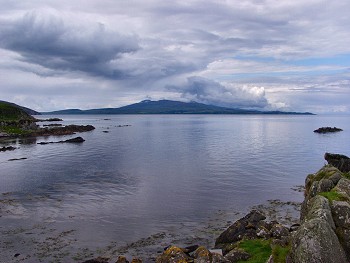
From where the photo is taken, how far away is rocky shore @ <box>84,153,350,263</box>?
16891 millimetres

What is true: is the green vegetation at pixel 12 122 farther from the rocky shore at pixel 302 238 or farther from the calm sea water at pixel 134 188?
the rocky shore at pixel 302 238

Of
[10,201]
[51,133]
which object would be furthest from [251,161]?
[51,133]


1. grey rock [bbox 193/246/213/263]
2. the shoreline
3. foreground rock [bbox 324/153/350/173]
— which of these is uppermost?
foreground rock [bbox 324/153/350/173]

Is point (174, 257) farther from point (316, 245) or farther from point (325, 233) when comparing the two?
point (325, 233)

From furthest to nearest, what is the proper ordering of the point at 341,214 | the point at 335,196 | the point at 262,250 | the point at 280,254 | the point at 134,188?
1. the point at 134,188
2. the point at 262,250
3. the point at 335,196
4. the point at 280,254
5. the point at 341,214

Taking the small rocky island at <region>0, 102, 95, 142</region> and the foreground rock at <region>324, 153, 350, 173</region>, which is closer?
the foreground rock at <region>324, 153, 350, 173</region>

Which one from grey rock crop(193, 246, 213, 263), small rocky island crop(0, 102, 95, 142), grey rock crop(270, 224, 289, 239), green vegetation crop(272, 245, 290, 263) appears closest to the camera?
green vegetation crop(272, 245, 290, 263)

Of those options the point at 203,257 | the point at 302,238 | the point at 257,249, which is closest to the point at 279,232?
the point at 257,249

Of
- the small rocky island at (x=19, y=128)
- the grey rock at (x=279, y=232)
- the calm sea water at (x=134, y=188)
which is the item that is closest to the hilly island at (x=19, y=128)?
the small rocky island at (x=19, y=128)

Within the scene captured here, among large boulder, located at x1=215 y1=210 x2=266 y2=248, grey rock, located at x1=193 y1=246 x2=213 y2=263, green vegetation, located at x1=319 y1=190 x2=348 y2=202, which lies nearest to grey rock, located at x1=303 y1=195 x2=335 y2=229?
green vegetation, located at x1=319 y1=190 x2=348 y2=202

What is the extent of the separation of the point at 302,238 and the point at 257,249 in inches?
322

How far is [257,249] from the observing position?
24.6m

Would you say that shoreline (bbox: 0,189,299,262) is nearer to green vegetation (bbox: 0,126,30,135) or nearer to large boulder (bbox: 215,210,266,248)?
large boulder (bbox: 215,210,266,248)

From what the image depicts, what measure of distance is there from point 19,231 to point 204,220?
19.2 m
